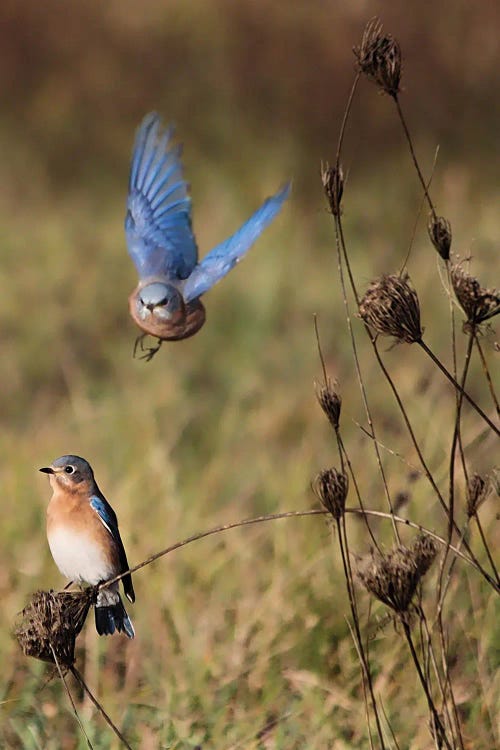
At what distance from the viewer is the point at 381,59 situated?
7.72 feet

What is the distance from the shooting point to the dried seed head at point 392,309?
7.23 ft

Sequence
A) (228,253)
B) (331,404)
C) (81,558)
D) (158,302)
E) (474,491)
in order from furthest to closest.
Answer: (474,491), (331,404), (81,558), (228,253), (158,302)

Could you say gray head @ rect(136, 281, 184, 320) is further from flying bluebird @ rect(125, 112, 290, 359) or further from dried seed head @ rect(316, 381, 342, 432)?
dried seed head @ rect(316, 381, 342, 432)

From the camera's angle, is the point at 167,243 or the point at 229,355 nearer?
the point at 167,243

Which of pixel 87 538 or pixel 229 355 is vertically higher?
pixel 229 355

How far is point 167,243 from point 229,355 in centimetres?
504

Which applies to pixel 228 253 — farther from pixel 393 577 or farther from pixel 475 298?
pixel 393 577

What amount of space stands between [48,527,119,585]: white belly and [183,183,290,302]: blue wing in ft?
1.40

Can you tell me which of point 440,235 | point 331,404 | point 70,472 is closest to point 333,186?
point 440,235

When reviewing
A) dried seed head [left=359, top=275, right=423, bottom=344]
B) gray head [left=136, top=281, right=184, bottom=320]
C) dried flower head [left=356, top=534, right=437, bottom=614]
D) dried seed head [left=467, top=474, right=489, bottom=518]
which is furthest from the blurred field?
gray head [left=136, top=281, right=184, bottom=320]

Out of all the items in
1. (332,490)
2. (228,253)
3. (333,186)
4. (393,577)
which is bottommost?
(393,577)

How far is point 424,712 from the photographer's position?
3.63m

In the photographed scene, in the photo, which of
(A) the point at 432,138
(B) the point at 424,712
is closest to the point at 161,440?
(B) the point at 424,712

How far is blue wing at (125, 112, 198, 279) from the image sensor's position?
2.13 metres
